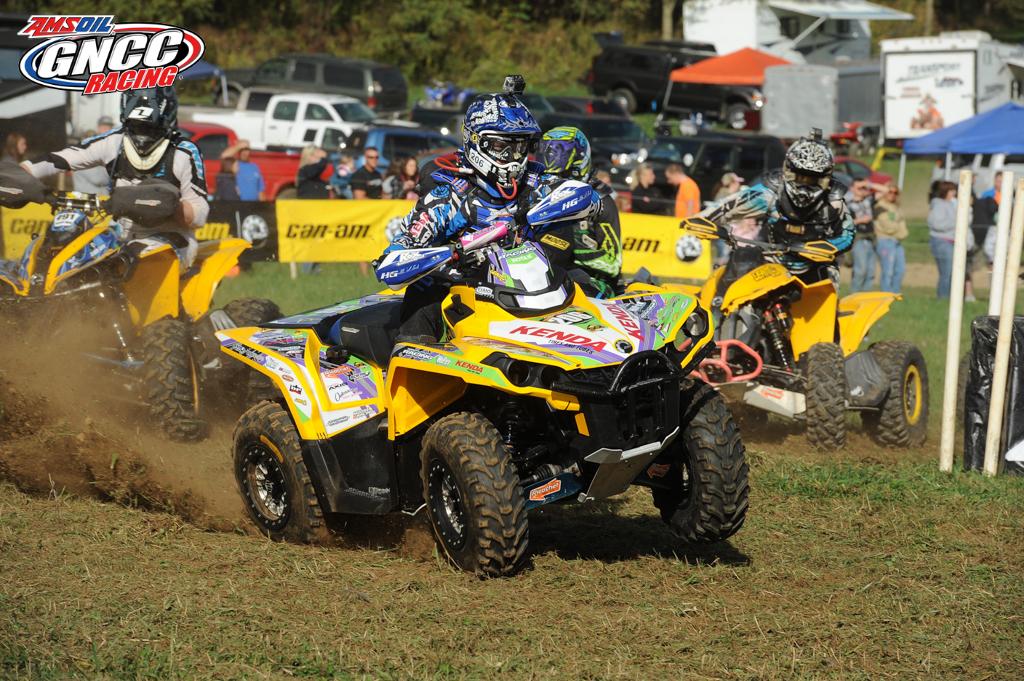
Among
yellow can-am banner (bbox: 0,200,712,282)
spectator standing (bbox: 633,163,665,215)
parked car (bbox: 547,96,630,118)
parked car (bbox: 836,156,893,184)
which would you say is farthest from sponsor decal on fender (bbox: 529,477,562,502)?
parked car (bbox: 547,96,630,118)

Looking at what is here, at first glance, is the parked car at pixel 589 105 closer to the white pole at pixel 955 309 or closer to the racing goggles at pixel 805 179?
the racing goggles at pixel 805 179

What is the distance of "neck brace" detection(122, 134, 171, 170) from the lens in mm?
9367

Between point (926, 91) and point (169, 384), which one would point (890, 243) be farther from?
point (926, 91)

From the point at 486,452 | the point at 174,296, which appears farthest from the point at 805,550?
the point at 174,296

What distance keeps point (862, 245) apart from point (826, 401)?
9.52m

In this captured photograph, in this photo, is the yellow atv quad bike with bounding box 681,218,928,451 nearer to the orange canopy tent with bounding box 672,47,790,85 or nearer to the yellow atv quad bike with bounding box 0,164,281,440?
the yellow atv quad bike with bounding box 0,164,281,440

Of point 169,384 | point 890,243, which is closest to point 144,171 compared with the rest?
point 169,384

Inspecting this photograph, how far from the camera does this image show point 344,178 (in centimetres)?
2044

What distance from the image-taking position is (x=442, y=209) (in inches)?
253

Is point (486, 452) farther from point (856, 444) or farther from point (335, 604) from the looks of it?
point (856, 444)

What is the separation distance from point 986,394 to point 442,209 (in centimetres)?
449

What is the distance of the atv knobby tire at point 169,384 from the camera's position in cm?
871

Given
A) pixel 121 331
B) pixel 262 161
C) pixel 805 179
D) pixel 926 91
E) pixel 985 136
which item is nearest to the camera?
pixel 121 331

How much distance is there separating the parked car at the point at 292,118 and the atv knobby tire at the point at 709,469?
83.0 feet
